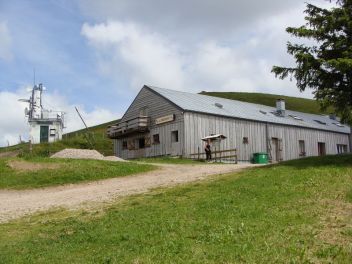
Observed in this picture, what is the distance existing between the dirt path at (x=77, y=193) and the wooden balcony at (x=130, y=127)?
1644 cm

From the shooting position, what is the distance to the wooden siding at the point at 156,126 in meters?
38.7

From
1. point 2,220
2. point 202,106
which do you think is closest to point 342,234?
point 2,220

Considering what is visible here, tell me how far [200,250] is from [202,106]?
3177 cm

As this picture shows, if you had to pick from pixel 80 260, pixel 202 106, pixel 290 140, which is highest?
pixel 202 106

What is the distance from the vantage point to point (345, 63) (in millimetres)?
19453

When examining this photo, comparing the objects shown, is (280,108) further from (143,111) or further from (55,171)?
(55,171)

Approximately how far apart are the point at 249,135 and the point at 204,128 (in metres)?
5.29

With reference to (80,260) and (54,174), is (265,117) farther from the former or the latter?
(80,260)

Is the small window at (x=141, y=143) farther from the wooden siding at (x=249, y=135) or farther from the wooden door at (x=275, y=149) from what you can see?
the wooden door at (x=275, y=149)

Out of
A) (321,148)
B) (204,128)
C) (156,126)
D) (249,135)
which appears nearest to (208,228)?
(204,128)

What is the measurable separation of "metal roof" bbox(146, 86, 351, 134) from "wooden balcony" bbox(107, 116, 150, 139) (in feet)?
9.75

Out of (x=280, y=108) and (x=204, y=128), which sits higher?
(x=280, y=108)

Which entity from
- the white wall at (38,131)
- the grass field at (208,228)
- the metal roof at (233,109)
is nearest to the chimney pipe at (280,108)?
the metal roof at (233,109)

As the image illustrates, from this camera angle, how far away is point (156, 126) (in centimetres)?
4150
